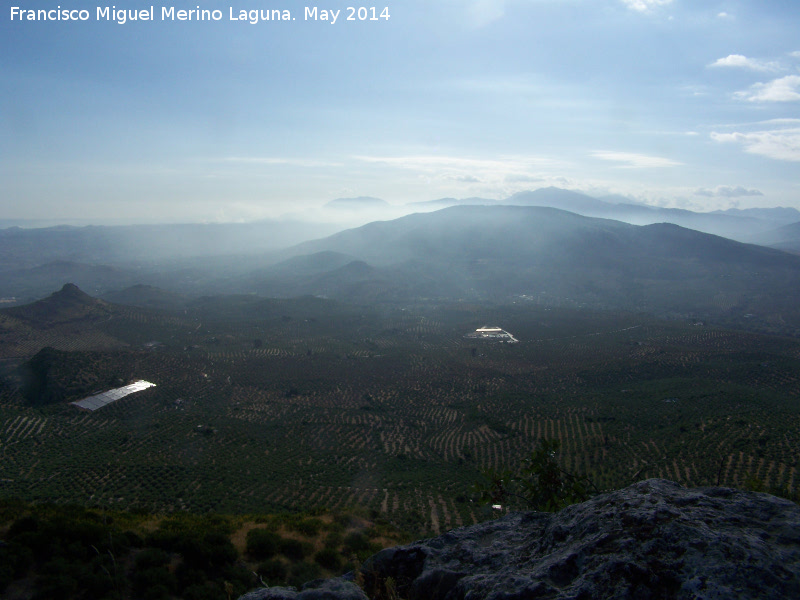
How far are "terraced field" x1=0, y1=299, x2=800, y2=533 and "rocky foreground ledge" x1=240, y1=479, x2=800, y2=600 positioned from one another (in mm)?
2975

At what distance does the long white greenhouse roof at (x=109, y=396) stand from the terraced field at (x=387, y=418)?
1.33 metres

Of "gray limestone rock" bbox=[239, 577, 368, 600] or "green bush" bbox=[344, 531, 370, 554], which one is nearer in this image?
"gray limestone rock" bbox=[239, 577, 368, 600]

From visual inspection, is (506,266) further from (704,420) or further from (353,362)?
(704,420)

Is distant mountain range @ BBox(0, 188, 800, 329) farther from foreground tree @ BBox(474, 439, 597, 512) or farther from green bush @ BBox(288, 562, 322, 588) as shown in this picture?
foreground tree @ BBox(474, 439, 597, 512)

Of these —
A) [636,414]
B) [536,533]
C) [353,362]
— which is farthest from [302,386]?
[536,533]

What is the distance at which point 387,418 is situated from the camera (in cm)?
4094

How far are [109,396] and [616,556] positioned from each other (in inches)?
1818

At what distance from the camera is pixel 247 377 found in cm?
5112

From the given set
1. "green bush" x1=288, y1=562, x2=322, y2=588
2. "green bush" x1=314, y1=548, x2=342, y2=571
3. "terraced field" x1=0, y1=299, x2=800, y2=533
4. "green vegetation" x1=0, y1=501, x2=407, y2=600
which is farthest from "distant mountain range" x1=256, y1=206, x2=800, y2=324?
"green bush" x1=288, y1=562, x2=322, y2=588

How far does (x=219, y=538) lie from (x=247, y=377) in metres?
41.8

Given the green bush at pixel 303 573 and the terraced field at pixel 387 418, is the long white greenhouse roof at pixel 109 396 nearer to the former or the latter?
the terraced field at pixel 387 418

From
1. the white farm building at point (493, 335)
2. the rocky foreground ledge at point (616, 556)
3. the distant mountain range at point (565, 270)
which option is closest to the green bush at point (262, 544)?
the rocky foreground ledge at point (616, 556)

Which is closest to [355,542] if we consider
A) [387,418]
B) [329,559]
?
[329,559]

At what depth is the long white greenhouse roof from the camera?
38094 mm
